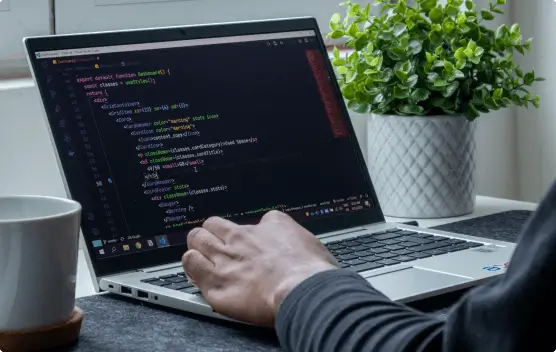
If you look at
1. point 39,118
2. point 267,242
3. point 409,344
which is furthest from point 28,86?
point 409,344

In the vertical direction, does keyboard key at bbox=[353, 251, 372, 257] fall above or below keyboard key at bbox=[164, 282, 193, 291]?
below

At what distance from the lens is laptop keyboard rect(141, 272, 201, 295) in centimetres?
96

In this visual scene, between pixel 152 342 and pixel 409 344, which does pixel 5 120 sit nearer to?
pixel 152 342

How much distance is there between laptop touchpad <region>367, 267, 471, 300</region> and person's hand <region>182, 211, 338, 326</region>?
0.28 ft

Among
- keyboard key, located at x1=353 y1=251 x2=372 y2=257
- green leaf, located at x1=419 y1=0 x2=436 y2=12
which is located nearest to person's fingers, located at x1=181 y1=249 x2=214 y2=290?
keyboard key, located at x1=353 y1=251 x2=372 y2=257

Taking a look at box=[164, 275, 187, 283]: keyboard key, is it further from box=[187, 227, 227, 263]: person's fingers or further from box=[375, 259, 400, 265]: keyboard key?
box=[375, 259, 400, 265]: keyboard key

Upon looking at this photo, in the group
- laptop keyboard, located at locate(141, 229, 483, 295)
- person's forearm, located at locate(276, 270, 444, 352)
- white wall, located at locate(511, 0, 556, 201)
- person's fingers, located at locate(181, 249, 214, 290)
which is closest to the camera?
person's forearm, located at locate(276, 270, 444, 352)

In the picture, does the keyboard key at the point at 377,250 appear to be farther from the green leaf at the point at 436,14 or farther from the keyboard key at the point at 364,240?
the green leaf at the point at 436,14

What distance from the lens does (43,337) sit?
0.83 metres

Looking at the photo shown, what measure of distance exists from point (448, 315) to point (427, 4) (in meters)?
0.81

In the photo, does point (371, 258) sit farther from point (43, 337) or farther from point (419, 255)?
point (43, 337)

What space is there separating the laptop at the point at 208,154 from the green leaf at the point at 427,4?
175 millimetres

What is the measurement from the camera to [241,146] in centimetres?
118

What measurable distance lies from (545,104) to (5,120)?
93cm
